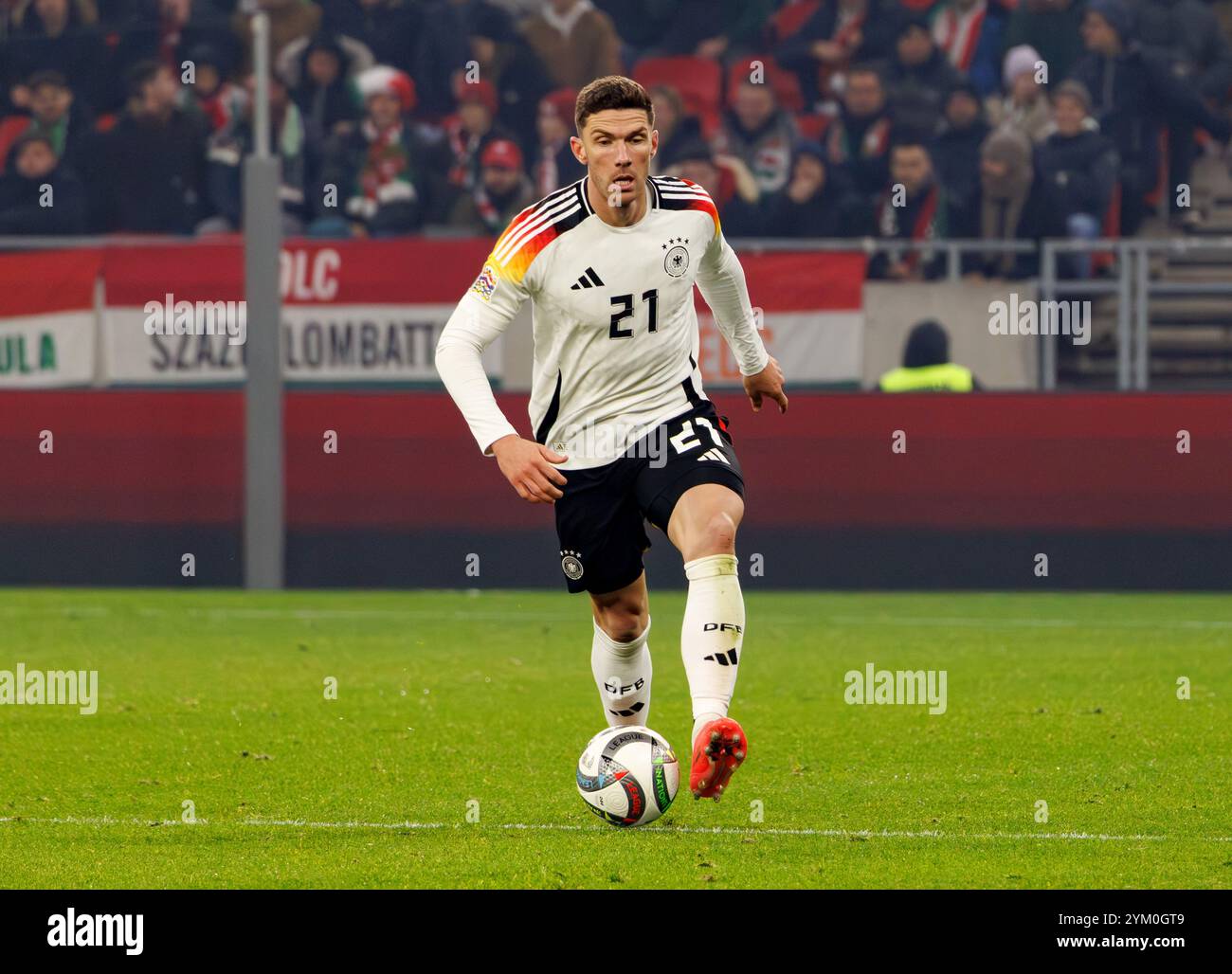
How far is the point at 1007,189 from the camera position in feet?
53.7

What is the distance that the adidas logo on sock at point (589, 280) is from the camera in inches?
250

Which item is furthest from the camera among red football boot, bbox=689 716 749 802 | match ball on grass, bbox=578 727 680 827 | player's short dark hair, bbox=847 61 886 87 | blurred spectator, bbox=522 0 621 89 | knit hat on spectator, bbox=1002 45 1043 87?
blurred spectator, bbox=522 0 621 89

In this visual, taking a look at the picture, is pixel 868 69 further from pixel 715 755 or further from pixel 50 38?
pixel 715 755

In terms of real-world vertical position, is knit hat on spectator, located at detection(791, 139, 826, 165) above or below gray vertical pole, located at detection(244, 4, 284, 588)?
above

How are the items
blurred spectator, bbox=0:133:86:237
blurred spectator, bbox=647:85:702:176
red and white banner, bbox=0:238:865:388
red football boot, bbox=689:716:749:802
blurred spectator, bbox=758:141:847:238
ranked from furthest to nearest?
blurred spectator, bbox=0:133:86:237 < blurred spectator, bbox=647:85:702:176 < blurred spectator, bbox=758:141:847:238 < red and white banner, bbox=0:238:865:388 < red football boot, bbox=689:716:749:802

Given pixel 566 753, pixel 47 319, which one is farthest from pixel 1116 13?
pixel 566 753

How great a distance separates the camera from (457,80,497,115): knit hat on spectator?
17406 millimetres

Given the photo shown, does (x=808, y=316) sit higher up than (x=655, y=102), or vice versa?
(x=655, y=102)

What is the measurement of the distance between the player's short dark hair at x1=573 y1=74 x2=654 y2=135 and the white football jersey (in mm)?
313

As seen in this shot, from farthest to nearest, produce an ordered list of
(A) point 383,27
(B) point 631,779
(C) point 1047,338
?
(A) point 383,27, (C) point 1047,338, (B) point 631,779

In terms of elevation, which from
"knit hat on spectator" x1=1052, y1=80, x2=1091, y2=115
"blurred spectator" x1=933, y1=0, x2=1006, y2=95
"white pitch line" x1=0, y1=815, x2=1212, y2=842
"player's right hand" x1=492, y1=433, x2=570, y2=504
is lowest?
"white pitch line" x1=0, y1=815, x2=1212, y2=842

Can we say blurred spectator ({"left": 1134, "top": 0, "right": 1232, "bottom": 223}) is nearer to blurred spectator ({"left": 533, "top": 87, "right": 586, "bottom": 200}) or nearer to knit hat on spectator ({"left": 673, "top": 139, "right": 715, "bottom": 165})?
knit hat on spectator ({"left": 673, "top": 139, "right": 715, "bottom": 165})

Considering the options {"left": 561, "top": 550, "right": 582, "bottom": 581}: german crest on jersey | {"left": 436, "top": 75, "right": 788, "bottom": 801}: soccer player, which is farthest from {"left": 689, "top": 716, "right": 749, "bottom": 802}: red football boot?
{"left": 561, "top": 550, "right": 582, "bottom": 581}: german crest on jersey

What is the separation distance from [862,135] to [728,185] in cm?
119
